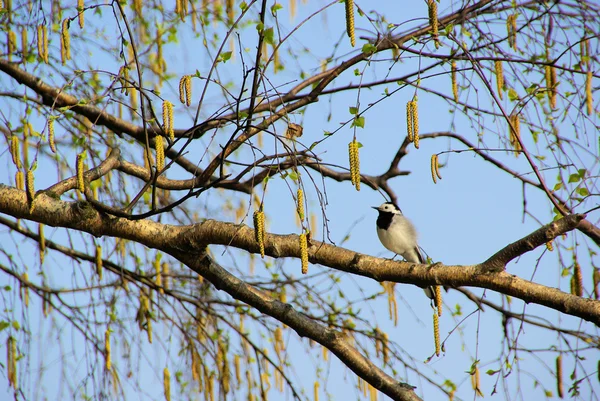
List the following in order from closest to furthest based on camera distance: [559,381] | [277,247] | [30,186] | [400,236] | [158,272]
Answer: [30,186], [277,247], [559,381], [158,272], [400,236]

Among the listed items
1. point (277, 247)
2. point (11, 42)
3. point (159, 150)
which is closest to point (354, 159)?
point (277, 247)

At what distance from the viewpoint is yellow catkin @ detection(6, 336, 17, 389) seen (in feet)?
15.0

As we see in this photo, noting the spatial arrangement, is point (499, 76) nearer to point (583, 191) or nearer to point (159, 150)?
point (583, 191)

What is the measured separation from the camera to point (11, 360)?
4.68 m

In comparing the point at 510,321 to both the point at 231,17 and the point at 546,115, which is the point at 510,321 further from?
the point at 231,17

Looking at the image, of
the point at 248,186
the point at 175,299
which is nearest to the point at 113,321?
the point at 175,299

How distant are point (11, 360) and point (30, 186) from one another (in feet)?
5.90

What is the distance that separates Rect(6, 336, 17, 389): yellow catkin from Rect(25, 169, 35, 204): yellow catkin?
1.59 metres

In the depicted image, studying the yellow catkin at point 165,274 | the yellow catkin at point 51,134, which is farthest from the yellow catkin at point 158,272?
the yellow catkin at point 51,134

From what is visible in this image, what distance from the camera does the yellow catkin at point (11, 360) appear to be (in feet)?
15.0

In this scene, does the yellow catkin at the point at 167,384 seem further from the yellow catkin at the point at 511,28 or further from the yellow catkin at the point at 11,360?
the yellow catkin at the point at 511,28

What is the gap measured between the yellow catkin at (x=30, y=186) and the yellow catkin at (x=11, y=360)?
5.21 feet

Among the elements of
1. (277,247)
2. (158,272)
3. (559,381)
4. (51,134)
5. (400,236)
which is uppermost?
(400,236)

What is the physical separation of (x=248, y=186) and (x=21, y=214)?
5.05ft
